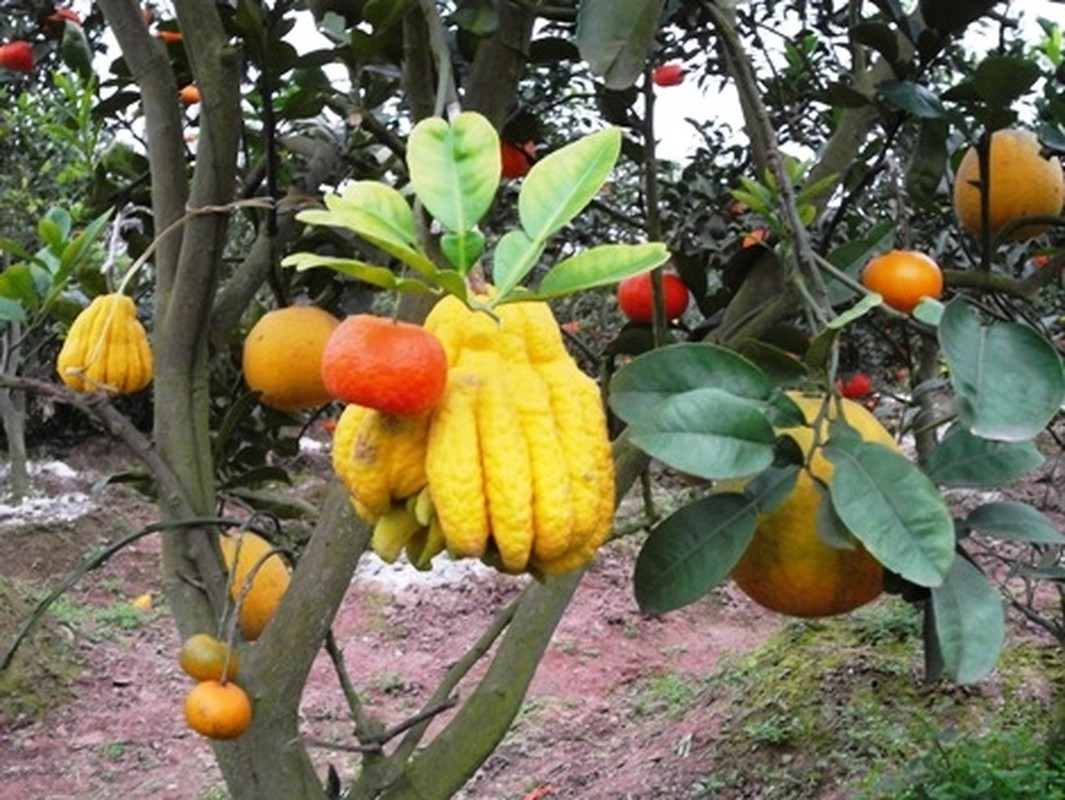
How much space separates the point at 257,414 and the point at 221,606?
0.68m

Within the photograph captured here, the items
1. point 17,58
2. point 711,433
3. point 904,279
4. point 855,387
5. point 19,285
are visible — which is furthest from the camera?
point 17,58

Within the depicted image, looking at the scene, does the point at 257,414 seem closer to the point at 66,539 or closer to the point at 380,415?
the point at 380,415

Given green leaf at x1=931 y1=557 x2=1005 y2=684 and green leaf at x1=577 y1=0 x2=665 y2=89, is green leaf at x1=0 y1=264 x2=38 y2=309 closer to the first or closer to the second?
green leaf at x1=577 y1=0 x2=665 y2=89

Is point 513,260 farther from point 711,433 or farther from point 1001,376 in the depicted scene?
point 1001,376

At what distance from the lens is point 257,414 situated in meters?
2.02

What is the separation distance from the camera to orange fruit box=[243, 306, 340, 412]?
1388 millimetres

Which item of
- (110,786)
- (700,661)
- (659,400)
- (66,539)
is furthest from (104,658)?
A: (659,400)

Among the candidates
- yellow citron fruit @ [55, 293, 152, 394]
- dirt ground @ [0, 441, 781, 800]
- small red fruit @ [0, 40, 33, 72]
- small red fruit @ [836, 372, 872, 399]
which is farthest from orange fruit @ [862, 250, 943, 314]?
dirt ground @ [0, 441, 781, 800]

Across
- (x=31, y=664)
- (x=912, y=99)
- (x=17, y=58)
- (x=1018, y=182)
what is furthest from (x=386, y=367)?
(x=31, y=664)

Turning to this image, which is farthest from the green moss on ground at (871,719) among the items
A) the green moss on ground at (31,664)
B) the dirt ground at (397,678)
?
the green moss on ground at (31,664)

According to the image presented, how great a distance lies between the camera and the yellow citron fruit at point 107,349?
125cm

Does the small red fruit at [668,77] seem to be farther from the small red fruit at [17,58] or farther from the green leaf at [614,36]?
the green leaf at [614,36]

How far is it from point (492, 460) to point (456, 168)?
147 mm

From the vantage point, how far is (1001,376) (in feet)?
2.19
